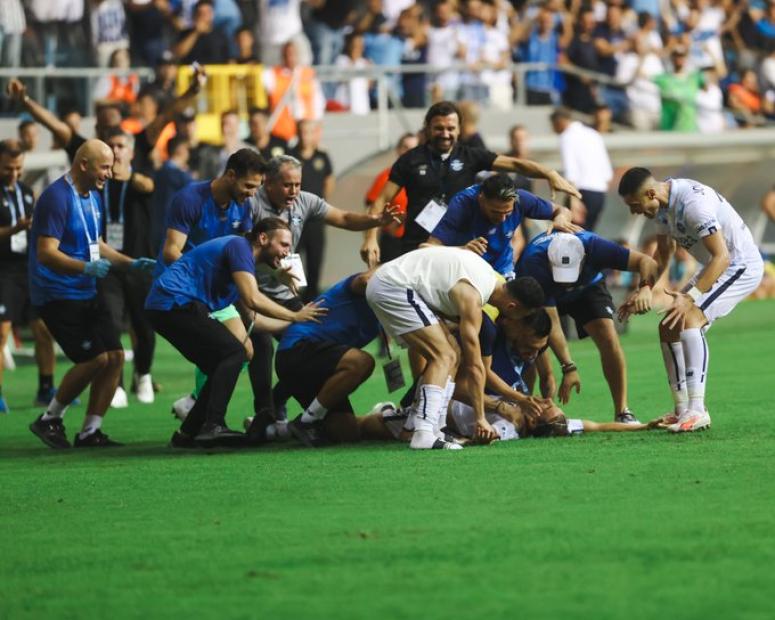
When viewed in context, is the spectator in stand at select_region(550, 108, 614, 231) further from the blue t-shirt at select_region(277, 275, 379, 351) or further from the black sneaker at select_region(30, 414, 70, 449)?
the black sneaker at select_region(30, 414, 70, 449)

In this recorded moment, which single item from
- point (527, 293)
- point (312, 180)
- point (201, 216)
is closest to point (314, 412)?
point (201, 216)

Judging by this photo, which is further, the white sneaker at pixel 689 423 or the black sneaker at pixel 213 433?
the black sneaker at pixel 213 433

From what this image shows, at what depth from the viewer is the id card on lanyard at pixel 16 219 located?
14234 millimetres

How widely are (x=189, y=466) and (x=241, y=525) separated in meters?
2.22

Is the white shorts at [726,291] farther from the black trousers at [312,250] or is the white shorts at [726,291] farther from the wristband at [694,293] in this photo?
the black trousers at [312,250]

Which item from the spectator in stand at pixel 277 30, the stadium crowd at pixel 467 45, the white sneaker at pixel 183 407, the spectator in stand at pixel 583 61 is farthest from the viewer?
the spectator in stand at pixel 583 61

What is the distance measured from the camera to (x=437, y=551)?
6.96 metres

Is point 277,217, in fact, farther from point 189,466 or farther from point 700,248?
point 700,248

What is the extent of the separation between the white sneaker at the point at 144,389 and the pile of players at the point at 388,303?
8.64 feet

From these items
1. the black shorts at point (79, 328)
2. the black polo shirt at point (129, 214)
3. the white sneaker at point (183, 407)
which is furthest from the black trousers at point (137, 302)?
the black shorts at point (79, 328)

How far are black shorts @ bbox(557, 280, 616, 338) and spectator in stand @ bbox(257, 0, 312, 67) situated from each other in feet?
36.8

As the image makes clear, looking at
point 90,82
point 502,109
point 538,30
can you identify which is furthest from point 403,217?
point 538,30

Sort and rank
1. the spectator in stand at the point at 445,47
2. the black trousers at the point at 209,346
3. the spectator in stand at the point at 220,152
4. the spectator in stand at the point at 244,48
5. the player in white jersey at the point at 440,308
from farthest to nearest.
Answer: the spectator in stand at the point at 445,47 → the spectator in stand at the point at 244,48 → the spectator in stand at the point at 220,152 → the black trousers at the point at 209,346 → the player in white jersey at the point at 440,308

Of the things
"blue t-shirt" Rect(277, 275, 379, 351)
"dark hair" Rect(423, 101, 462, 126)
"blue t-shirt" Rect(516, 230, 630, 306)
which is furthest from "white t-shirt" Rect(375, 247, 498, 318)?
"dark hair" Rect(423, 101, 462, 126)
